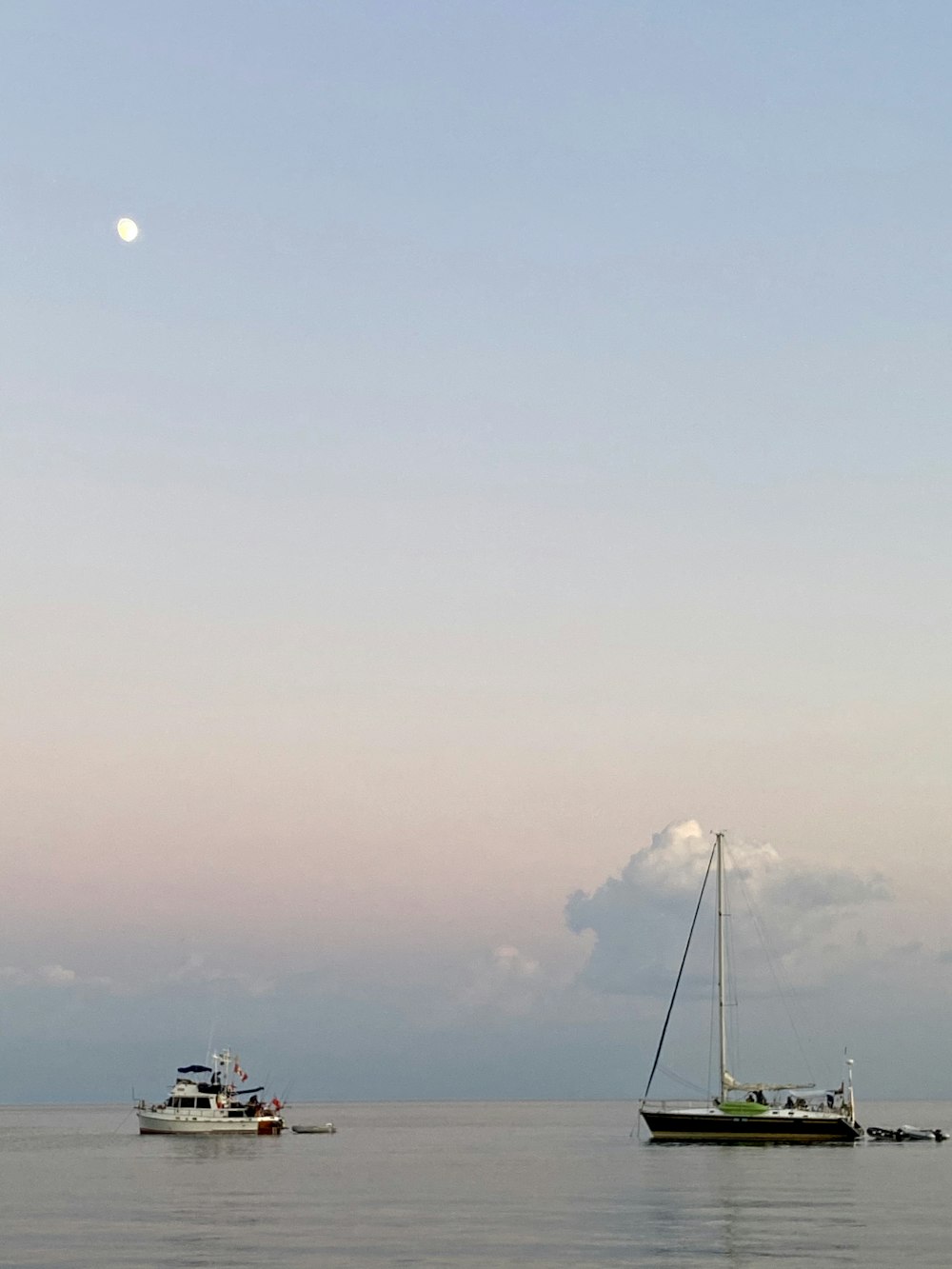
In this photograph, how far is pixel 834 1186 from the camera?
100125 millimetres

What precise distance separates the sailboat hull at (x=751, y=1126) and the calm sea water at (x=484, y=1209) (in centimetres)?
182

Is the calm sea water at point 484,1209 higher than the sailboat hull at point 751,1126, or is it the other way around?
the sailboat hull at point 751,1126

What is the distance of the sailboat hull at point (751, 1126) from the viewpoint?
133 m

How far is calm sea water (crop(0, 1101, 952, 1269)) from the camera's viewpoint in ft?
209

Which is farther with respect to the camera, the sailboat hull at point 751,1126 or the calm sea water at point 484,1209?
the sailboat hull at point 751,1126

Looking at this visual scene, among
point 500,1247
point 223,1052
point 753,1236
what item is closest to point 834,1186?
point 753,1236

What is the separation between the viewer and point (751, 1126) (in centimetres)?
13238

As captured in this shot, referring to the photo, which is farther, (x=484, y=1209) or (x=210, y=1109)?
(x=210, y=1109)

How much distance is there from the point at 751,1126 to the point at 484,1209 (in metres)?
54.4

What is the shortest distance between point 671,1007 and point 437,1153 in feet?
100.0

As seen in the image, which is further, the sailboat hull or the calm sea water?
the sailboat hull

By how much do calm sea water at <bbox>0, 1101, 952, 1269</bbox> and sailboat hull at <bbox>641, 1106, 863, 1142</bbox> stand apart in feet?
5.97

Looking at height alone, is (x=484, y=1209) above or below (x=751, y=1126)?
below

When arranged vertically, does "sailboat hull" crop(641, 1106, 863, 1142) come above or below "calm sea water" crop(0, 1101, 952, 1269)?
above
